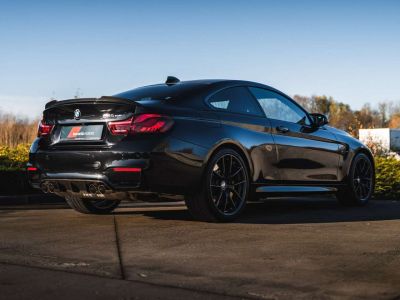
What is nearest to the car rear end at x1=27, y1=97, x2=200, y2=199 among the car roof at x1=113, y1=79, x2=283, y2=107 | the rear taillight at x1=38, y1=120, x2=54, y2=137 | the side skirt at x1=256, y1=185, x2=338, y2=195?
the rear taillight at x1=38, y1=120, x2=54, y2=137

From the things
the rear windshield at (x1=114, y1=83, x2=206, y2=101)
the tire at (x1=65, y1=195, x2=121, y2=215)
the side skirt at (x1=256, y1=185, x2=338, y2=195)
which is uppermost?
the rear windshield at (x1=114, y1=83, x2=206, y2=101)

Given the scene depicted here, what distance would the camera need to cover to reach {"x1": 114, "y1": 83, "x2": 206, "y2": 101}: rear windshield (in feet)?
20.1

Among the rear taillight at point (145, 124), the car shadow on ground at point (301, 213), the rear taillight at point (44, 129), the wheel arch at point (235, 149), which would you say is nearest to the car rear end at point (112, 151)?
the rear taillight at point (145, 124)

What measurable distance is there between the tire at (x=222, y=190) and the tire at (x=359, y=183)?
2202 mm

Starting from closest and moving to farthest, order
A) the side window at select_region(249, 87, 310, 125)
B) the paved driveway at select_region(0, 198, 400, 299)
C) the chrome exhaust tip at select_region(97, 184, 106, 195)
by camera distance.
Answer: the paved driveway at select_region(0, 198, 400, 299) < the chrome exhaust tip at select_region(97, 184, 106, 195) < the side window at select_region(249, 87, 310, 125)

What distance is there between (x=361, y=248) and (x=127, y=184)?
84.5 inches

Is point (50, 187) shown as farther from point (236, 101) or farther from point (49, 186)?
point (236, 101)

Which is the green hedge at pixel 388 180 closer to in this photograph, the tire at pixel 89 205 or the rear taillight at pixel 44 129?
the tire at pixel 89 205

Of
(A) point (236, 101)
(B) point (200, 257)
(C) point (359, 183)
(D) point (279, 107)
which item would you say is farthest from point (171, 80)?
(B) point (200, 257)

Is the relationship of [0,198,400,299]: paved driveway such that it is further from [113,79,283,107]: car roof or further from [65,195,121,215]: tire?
[113,79,283,107]: car roof

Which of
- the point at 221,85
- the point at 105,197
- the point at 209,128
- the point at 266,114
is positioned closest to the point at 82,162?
the point at 105,197

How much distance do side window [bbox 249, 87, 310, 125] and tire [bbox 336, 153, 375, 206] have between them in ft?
3.72

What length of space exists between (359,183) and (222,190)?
9.68 feet

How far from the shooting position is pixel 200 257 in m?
4.09
